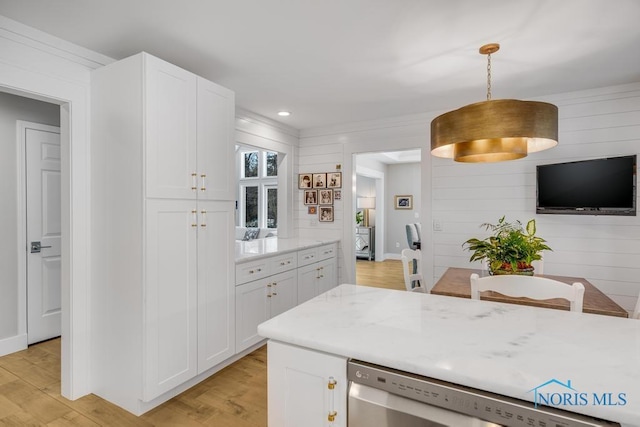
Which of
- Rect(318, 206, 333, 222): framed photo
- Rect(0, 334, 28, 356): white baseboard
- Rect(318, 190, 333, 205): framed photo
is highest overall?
Rect(318, 190, 333, 205): framed photo

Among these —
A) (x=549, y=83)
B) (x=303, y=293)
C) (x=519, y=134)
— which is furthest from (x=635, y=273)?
(x=303, y=293)

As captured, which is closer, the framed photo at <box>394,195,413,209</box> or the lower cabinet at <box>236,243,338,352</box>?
the lower cabinet at <box>236,243,338,352</box>

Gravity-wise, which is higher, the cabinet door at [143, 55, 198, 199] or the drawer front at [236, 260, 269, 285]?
the cabinet door at [143, 55, 198, 199]

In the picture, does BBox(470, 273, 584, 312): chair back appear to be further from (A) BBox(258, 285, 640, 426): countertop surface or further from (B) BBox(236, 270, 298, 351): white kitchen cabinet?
(B) BBox(236, 270, 298, 351): white kitchen cabinet

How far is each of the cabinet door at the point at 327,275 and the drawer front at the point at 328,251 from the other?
0.20 ft

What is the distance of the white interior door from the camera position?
10.1ft

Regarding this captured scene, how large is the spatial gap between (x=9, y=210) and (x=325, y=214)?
3.22 meters

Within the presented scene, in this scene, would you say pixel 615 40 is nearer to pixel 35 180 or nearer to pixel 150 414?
pixel 150 414

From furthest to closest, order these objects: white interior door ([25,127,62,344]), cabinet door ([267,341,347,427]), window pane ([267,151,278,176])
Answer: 1. window pane ([267,151,278,176])
2. white interior door ([25,127,62,344])
3. cabinet door ([267,341,347,427])

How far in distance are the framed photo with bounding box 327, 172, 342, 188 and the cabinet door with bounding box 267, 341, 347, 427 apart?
3322mm

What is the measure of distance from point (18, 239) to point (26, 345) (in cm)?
98
